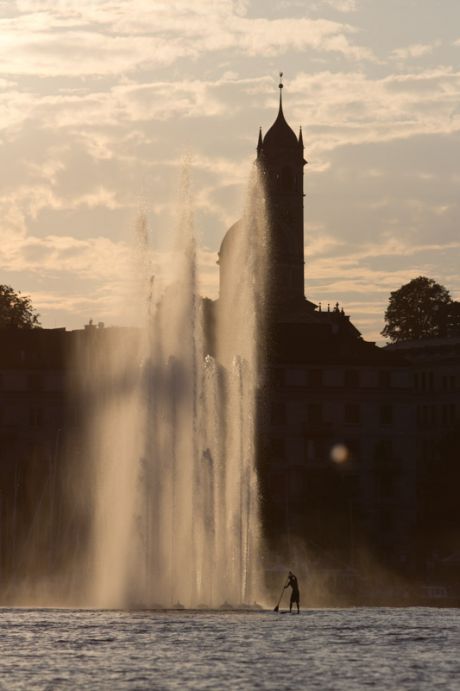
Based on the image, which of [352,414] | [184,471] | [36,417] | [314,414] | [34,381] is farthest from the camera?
[352,414]

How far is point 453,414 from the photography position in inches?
7554

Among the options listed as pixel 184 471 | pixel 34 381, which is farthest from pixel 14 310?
pixel 184 471

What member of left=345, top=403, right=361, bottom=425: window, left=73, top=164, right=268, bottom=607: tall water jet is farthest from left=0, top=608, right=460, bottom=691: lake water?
left=345, top=403, right=361, bottom=425: window

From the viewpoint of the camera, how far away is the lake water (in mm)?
53625

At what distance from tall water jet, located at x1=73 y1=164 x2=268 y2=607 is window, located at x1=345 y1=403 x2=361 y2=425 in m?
77.8

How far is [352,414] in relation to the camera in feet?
533

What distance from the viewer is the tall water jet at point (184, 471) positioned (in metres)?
74.3

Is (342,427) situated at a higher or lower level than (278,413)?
lower

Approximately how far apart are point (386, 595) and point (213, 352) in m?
32.6

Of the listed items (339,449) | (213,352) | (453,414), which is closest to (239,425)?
(213,352)

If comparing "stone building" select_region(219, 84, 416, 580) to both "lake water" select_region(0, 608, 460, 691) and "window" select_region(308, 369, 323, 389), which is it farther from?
"lake water" select_region(0, 608, 460, 691)

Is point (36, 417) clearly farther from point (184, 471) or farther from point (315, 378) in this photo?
point (184, 471)

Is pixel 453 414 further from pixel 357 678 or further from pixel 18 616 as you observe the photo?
pixel 357 678

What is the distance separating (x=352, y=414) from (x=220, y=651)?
337 ft
